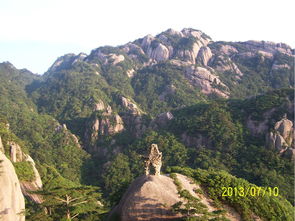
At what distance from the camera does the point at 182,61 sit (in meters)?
147

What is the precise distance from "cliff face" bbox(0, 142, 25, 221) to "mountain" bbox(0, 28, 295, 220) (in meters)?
1.37

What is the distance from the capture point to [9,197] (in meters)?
24.3

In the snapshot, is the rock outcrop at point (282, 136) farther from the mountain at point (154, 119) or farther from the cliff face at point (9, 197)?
the cliff face at point (9, 197)

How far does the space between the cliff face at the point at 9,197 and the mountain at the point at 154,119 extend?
54.1 inches

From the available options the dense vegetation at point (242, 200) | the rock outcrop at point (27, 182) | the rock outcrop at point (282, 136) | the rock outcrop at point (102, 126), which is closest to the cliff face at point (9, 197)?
the rock outcrop at point (27, 182)

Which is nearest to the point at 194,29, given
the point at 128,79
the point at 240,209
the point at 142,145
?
the point at 128,79

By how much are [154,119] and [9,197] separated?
61318 millimetres

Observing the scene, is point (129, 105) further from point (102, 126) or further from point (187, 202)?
point (187, 202)

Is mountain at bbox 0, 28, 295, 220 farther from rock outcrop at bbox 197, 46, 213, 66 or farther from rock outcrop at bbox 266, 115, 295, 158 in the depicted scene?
rock outcrop at bbox 197, 46, 213, 66

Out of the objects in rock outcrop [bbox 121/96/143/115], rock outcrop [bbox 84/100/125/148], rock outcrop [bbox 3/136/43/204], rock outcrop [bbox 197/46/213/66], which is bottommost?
rock outcrop [bbox 3/136/43/204]

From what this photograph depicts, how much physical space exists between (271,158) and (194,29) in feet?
490

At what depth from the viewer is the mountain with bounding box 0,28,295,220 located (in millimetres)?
52281
